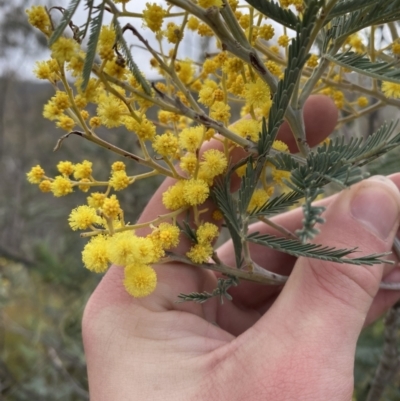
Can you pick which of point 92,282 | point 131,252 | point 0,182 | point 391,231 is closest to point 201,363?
point 131,252

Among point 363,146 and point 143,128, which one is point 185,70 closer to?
point 143,128


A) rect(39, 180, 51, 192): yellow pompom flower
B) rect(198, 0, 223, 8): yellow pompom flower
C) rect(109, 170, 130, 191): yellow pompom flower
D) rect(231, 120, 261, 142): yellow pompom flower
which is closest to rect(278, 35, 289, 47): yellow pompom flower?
rect(231, 120, 261, 142): yellow pompom flower

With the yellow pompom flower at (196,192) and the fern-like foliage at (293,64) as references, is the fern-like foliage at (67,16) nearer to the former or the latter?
the fern-like foliage at (293,64)

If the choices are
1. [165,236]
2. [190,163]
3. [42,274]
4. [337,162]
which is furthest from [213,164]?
[42,274]

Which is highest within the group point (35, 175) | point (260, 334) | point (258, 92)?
point (258, 92)

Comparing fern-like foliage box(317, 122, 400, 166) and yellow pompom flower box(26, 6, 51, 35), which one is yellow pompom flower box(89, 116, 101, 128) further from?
fern-like foliage box(317, 122, 400, 166)

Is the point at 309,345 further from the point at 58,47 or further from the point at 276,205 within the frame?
the point at 58,47
